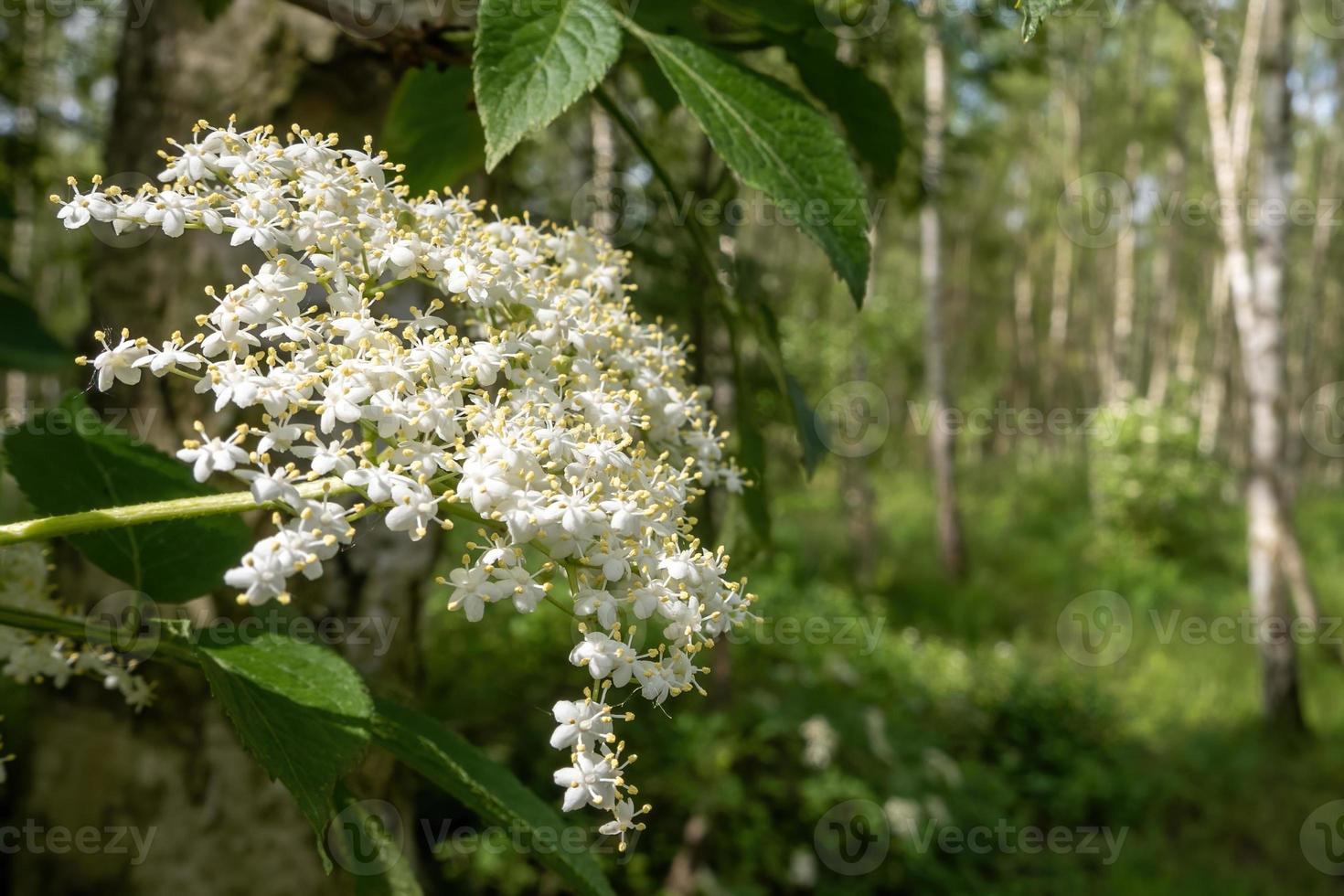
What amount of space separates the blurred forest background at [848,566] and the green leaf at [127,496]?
1.57 ft

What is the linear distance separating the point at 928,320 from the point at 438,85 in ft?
36.1

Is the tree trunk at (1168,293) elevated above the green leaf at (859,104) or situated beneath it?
elevated above

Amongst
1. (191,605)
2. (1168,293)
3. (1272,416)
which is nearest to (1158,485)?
(1272,416)

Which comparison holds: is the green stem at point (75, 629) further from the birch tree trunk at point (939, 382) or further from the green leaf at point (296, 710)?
the birch tree trunk at point (939, 382)

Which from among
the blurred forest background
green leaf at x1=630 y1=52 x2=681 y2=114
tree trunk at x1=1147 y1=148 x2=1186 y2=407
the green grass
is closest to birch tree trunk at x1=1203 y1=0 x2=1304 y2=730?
the blurred forest background

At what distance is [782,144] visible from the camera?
872 mm

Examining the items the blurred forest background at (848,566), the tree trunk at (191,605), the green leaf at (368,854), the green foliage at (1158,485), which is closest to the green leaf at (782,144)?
the blurred forest background at (848,566)

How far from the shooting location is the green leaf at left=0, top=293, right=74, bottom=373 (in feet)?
6.45

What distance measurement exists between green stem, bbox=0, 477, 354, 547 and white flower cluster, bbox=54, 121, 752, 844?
22mm

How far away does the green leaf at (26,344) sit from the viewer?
1.96 meters

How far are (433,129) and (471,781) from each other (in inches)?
28.1

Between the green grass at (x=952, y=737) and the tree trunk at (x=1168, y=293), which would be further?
the tree trunk at (x=1168, y=293)

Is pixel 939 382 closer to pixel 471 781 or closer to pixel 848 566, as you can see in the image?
pixel 848 566

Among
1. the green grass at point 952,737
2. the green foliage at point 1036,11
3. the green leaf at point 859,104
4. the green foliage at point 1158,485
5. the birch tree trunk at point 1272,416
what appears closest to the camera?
the green foliage at point 1036,11
